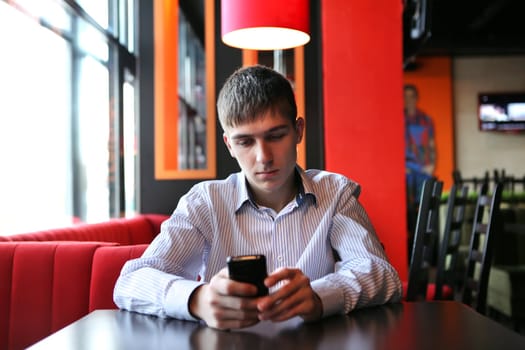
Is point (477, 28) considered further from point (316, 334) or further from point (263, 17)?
point (316, 334)

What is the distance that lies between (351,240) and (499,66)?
1178cm

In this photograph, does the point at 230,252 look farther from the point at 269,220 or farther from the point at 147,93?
the point at 147,93

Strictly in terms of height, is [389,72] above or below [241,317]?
above

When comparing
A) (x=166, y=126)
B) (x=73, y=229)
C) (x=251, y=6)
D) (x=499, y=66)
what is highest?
(x=499, y=66)

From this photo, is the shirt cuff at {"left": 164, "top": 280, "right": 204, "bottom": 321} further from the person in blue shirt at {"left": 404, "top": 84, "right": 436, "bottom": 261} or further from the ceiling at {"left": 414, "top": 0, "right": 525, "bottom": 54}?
the person in blue shirt at {"left": 404, "top": 84, "right": 436, "bottom": 261}

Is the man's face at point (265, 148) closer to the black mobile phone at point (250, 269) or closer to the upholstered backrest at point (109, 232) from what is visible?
the black mobile phone at point (250, 269)

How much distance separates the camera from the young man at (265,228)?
137cm

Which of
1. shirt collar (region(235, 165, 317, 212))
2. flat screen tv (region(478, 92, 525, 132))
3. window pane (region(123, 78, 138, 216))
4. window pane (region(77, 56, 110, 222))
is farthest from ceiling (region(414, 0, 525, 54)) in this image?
shirt collar (region(235, 165, 317, 212))

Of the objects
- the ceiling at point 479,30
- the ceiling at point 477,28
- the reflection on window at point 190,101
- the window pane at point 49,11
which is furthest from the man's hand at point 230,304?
the ceiling at point 479,30

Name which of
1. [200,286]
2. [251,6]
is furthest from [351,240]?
[251,6]

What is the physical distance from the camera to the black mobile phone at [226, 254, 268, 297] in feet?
3.69

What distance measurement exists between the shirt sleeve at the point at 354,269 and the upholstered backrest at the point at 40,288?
3.41ft

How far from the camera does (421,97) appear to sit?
39.0 ft

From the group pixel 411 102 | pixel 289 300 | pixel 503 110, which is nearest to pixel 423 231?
pixel 289 300
